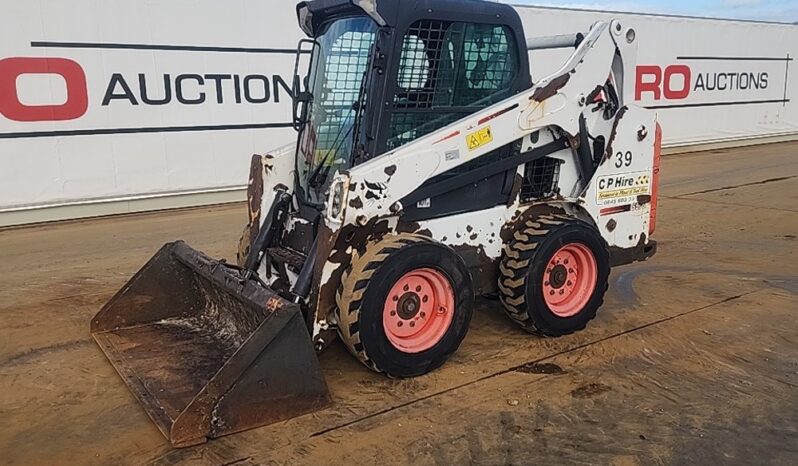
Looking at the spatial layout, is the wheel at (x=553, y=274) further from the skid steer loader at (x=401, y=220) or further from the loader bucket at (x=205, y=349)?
the loader bucket at (x=205, y=349)

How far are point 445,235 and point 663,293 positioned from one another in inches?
85.5

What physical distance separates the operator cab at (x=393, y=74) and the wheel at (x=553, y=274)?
16.2 inches

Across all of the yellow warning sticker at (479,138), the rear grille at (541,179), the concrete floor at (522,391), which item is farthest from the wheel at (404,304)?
the rear grille at (541,179)

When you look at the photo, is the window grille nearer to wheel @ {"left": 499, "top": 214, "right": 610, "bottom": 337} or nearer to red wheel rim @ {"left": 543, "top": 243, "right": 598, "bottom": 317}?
wheel @ {"left": 499, "top": 214, "right": 610, "bottom": 337}

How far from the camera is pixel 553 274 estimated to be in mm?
4301

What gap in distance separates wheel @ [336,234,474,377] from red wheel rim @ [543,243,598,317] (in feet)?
2.31

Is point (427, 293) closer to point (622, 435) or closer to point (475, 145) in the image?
point (475, 145)

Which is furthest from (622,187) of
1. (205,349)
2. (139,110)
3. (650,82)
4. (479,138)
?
(650,82)

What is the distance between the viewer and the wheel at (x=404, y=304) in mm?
3479

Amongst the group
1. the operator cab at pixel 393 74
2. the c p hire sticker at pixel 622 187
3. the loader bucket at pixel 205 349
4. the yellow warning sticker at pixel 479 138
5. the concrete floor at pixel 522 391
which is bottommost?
the concrete floor at pixel 522 391

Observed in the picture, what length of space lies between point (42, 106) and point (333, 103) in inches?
232

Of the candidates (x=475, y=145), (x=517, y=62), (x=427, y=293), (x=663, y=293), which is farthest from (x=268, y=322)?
(x=663, y=293)

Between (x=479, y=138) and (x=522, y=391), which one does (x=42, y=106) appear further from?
(x=522, y=391)

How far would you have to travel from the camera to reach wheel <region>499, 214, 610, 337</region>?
13.5 feet
